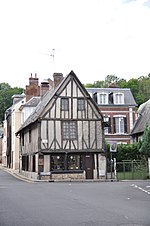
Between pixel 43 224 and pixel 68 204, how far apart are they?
14.7 ft

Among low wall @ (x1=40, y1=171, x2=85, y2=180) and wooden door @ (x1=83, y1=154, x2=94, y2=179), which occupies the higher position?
wooden door @ (x1=83, y1=154, x2=94, y2=179)

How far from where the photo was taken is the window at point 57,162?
31609 millimetres

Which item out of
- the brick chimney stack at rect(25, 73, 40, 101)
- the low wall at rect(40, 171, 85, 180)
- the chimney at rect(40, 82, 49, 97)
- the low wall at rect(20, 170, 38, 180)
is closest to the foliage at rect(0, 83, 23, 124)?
the brick chimney stack at rect(25, 73, 40, 101)

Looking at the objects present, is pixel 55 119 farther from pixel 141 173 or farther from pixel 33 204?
pixel 33 204

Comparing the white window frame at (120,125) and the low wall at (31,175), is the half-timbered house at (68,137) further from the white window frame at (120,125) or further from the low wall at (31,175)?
the white window frame at (120,125)

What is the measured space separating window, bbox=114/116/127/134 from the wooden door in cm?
1135

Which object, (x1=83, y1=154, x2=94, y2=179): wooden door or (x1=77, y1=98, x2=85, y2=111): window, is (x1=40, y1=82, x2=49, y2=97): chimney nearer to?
(x1=77, y1=98, x2=85, y2=111): window

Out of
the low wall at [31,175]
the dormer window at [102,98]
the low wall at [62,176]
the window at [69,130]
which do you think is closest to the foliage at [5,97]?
the dormer window at [102,98]

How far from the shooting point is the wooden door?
1254 inches

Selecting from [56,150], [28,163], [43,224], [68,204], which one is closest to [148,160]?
[56,150]

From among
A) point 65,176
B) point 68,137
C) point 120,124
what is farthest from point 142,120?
point 65,176

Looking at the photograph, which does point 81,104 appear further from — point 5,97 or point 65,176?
point 5,97

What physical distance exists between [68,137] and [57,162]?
2270 mm

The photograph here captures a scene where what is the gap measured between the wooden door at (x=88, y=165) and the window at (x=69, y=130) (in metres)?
1.97
